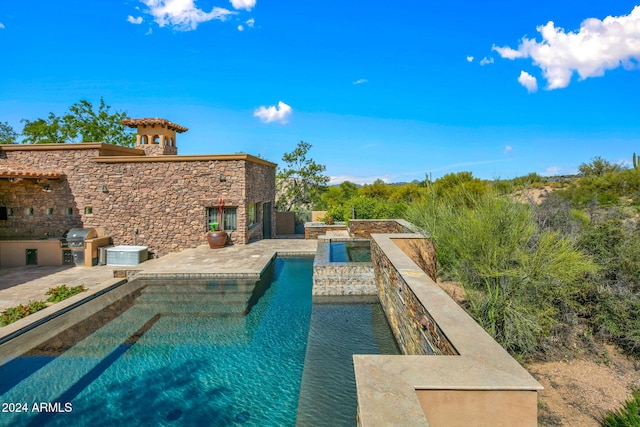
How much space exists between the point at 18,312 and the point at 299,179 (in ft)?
62.5

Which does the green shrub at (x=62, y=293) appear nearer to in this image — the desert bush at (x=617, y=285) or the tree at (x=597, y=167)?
the desert bush at (x=617, y=285)

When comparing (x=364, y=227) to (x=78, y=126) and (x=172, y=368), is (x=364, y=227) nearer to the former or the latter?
(x=172, y=368)

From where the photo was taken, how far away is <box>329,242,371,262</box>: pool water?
9891 mm

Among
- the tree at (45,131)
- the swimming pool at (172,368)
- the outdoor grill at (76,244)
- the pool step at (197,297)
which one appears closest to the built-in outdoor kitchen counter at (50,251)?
the outdoor grill at (76,244)

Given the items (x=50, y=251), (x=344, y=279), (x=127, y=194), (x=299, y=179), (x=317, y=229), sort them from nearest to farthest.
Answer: (x=344, y=279)
(x=50, y=251)
(x=127, y=194)
(x=317, y=229)
(x=299, y=179)

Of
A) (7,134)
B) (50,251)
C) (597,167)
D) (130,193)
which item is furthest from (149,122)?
(597,167)

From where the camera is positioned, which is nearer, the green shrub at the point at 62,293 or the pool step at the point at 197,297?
the green shrub at the point at 62,293

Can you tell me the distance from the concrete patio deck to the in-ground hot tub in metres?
0.29

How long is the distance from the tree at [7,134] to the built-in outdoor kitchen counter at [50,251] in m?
24.3

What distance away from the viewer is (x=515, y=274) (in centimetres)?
467

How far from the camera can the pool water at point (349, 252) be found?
389 inches

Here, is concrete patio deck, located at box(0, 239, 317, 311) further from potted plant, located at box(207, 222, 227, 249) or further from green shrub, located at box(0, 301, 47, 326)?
green shrub, located at box(0, 301, 47, 326)

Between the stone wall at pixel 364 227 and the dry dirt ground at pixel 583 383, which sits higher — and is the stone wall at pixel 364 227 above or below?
above

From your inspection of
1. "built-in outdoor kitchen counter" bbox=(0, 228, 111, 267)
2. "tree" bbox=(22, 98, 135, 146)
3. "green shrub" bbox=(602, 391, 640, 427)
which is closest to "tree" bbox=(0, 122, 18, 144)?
"tree" bbox=(22, 98, 135, 146)
